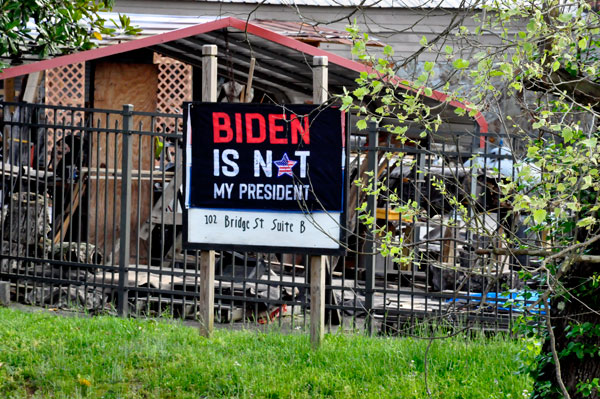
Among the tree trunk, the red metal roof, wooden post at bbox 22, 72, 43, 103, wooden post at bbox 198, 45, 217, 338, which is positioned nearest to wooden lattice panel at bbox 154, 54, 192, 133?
the red metal roof

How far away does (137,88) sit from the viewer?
13617 mm

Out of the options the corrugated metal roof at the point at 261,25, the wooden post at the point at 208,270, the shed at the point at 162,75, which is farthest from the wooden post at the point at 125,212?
the corrugated metal roof at the point at 261,25

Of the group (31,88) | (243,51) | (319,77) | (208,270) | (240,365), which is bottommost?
(240,365)

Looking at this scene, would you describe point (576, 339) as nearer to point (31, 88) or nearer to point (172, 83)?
point (172, 83)

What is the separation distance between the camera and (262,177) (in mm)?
7535

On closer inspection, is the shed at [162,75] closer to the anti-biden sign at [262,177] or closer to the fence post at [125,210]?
the fence post at [125,210]

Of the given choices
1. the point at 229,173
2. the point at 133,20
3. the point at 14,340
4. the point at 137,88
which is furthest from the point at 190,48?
the point at 14,340

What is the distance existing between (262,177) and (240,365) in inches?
70.0

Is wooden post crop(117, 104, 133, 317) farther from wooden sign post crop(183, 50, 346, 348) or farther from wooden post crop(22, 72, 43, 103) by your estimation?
wooden post crop(22, 72, 43, 103)

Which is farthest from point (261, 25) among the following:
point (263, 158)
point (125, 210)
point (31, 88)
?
point (263, 158)

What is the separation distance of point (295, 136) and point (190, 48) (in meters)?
6.14

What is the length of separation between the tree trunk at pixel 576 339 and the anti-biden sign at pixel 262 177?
7.89ft

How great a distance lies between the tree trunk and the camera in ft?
16.8

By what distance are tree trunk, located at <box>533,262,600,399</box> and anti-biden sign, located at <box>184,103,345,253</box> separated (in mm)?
2405
